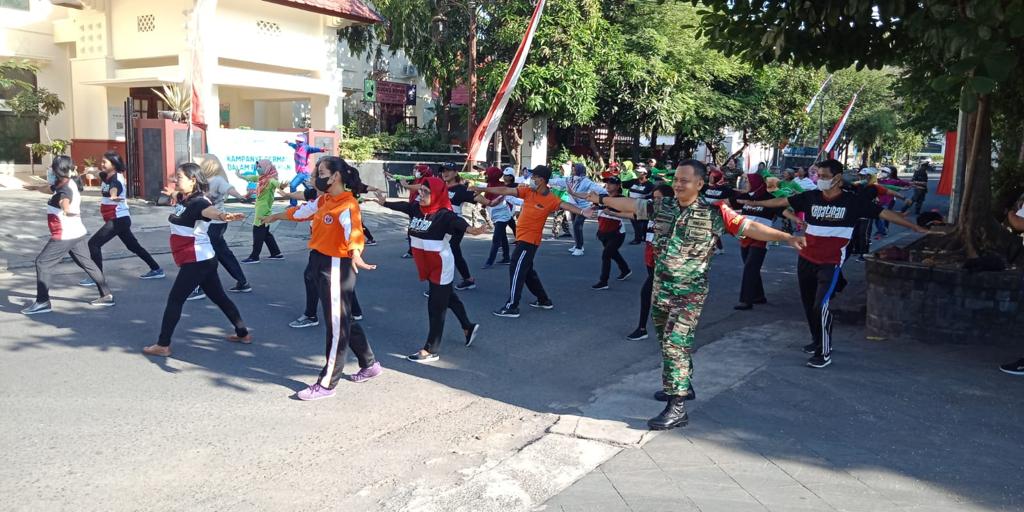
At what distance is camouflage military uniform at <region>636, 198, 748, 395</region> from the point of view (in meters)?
5.06

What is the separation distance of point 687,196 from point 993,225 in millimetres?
5164

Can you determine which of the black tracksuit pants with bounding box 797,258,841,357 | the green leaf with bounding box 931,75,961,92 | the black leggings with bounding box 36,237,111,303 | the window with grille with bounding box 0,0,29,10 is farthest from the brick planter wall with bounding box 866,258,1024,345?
the window with grille with bounding box 0,0,29,10

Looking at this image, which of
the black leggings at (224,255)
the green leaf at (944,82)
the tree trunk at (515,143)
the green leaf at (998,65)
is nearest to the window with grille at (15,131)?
the tree trunk at (515,143)

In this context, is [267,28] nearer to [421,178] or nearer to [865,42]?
[421,178]

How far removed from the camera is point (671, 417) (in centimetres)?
516

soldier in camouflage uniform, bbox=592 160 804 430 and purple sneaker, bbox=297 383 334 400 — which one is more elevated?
soldier in camouflage uniform, bbox=592 160 804 430

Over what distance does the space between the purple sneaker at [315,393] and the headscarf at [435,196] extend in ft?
6.77

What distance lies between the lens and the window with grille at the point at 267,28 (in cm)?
2252

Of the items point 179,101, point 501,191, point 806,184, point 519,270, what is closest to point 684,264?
point 501,191

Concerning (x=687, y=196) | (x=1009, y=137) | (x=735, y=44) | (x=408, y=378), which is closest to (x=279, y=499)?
(x=408, y=378)

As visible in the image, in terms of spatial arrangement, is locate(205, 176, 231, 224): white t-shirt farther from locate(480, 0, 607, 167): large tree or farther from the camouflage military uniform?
locate(480, 0, 607, 167): large tree

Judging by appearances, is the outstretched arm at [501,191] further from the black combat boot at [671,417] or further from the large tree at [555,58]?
the large tree at [555,58]

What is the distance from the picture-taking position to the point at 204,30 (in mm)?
20000

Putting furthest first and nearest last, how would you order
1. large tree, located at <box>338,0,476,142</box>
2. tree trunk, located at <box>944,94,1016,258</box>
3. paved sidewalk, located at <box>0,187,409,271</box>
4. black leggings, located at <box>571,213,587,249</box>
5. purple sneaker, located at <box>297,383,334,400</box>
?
large tree, located at <box>338,0,476,142</box> < black leggings, located at <box>571,213,587,249</box> < paved sidewalk, located at <box>0,187,409,271</box> < tree trunk, located at <box>944,94,1016,258</box> < purple sneaker, located at <box>297,383,334,400</box>
